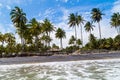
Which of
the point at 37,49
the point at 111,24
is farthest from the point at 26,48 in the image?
the point at 111,24

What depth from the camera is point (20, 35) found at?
265 feet

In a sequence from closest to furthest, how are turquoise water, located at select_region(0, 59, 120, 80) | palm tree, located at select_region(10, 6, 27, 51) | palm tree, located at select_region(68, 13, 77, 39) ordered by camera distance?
turquoise water, located at select_region(0, 59, 120, 80) < palm tree, located at select_region(10, 6, 27, 51) < palm tree, located at select_region(68, 13, 77, 39)

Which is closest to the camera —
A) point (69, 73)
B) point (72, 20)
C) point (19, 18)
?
point (69, 73)

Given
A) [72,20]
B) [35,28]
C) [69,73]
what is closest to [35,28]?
[35,28]

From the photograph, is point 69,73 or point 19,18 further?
point 19,18

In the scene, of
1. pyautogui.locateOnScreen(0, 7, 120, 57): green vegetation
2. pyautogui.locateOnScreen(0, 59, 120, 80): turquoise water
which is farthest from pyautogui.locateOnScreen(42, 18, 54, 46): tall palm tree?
pyautogui.locateOnScreen(0, 59, 120, 80): turquoise water

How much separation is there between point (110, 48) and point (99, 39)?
6.65 m

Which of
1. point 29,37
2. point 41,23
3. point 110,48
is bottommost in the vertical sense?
point 110,48

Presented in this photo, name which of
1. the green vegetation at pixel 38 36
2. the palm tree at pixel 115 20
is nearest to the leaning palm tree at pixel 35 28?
the green vegetation at pixel 38 36

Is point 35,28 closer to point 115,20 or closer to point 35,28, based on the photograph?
point 35,28

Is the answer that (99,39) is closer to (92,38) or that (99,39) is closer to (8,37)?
(92,38)

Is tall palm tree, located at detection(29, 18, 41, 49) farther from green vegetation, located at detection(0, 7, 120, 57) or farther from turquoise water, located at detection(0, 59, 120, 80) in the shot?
turquoise water, located at detection(0, 59, 120, 80)

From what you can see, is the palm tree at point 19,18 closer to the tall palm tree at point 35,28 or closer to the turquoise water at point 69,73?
the tall palm tree at point 35,28

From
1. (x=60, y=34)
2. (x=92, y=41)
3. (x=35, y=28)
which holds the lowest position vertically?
(x=92, y=41)
